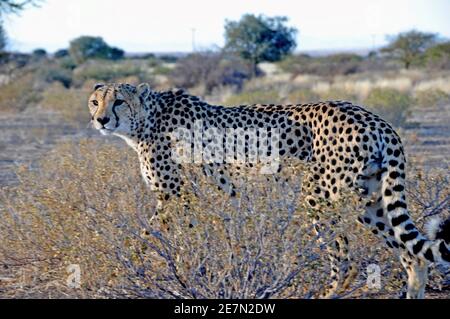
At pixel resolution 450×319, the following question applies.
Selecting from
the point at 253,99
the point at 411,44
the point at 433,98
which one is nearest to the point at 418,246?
the point at 253,99

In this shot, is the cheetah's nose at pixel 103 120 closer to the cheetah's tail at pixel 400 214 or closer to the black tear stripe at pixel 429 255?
the cheetah's tail at pixel 400 214

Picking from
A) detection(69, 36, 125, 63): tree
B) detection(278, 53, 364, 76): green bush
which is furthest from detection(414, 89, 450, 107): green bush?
detection(69, 36, 125, 63): tree

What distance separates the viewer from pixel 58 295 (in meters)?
4.27

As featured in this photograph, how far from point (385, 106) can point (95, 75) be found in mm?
12228

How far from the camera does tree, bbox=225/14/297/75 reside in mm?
25750

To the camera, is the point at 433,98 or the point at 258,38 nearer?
the point at 433,98

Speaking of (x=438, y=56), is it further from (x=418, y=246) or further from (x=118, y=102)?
(x=418, y=246)

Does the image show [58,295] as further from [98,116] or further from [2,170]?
[2,170]

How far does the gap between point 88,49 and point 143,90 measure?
33499 mm

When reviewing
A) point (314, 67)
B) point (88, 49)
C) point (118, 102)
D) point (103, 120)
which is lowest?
point (314, 67)

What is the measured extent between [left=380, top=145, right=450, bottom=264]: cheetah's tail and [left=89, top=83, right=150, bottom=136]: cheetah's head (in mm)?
1736

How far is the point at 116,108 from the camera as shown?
503cm

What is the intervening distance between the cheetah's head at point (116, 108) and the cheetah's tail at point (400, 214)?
1736 mm
